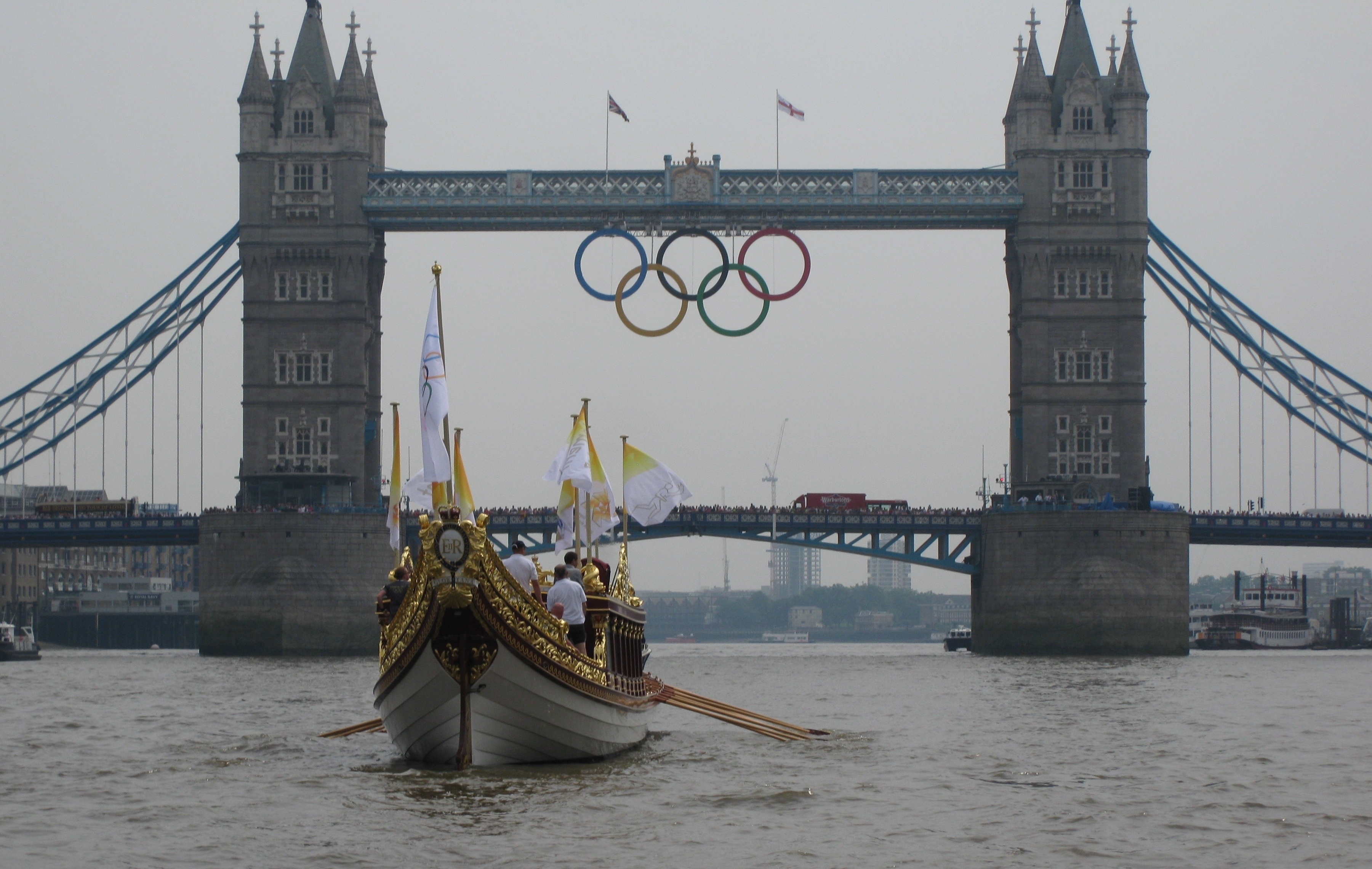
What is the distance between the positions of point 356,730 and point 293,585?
2023 inches

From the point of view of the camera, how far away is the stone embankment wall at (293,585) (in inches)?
3442

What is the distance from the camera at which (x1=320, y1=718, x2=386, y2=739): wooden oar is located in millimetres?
37125

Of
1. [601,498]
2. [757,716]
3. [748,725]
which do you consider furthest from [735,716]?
[601,498]

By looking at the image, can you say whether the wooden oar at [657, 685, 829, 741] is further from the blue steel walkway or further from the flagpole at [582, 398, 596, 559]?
the blue steel walkway

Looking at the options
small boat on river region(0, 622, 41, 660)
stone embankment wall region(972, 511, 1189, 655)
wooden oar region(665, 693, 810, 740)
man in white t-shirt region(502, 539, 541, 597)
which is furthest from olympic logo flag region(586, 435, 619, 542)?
small boat on river region(0, 622, 41, 660)

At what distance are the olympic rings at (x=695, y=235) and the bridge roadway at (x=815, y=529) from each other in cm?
1214

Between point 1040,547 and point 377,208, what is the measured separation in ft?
114

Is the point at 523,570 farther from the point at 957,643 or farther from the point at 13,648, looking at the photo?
the point at 957,643

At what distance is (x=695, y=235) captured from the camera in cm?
9381

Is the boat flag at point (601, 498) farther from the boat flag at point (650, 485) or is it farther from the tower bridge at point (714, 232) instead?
the tower bridge at point (714, 232)

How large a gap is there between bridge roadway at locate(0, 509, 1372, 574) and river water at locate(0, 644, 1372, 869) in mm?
43480

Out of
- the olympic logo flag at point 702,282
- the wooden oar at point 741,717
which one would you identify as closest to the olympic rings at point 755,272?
the olympic logo flag at point 702,282

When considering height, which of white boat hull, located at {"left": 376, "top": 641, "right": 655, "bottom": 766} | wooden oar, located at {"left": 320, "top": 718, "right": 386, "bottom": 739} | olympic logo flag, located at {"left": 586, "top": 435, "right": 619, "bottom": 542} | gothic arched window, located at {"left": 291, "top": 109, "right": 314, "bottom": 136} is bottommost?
wooden oar, located at {"left": 320, "top": 718, "right": 386, "bottom": 739}

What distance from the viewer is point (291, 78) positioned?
97.0 metres
